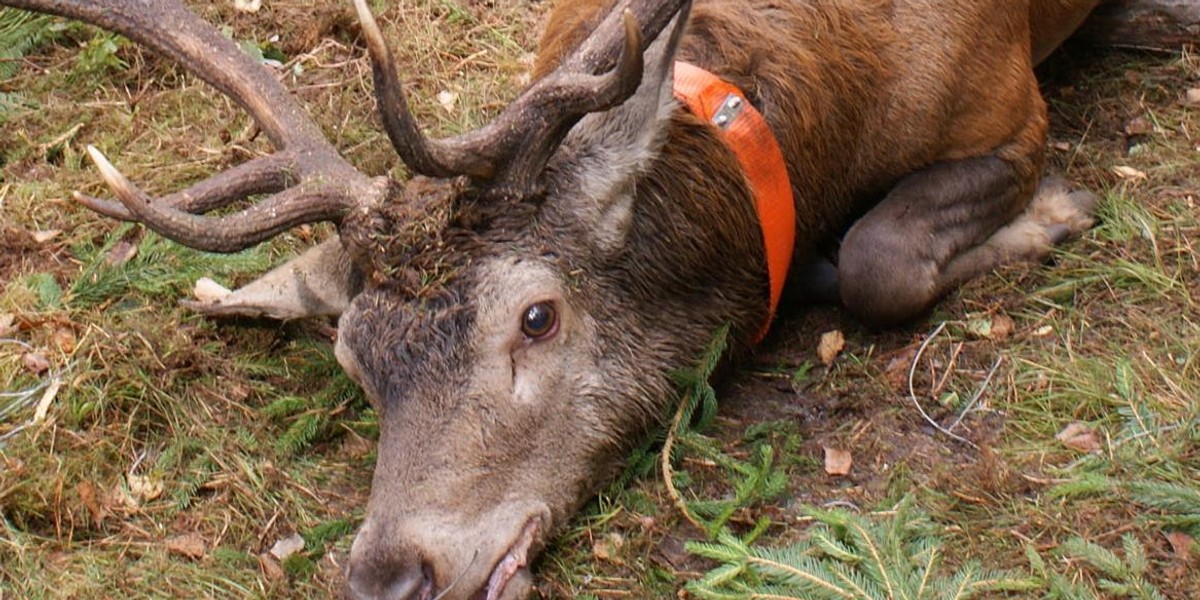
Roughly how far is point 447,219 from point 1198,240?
2809mm

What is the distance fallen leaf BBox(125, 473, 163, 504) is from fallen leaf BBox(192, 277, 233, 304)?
35.6 inches

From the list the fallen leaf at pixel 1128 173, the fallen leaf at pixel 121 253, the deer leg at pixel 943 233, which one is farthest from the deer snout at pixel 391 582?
the fallen leaf at pixel 1128 173

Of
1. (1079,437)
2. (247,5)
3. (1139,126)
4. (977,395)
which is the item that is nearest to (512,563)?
(977,395)

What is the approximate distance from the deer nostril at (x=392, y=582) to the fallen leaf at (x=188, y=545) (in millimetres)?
946

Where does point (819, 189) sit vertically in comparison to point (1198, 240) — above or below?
above

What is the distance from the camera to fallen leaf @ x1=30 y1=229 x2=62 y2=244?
20.1ft

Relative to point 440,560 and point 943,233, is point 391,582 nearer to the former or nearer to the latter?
point 440,560

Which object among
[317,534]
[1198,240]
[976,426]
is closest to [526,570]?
[317,534]

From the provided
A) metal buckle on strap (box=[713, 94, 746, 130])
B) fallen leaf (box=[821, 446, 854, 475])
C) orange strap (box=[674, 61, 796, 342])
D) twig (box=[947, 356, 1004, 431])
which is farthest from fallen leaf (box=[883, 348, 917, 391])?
metal buckle on strap (box=[713, 94, 746, 130])

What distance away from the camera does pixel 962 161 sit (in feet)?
17.8

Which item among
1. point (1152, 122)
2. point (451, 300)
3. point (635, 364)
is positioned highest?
point (451, 300)

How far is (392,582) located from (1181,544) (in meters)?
2.18

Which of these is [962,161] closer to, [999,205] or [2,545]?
[999,205]

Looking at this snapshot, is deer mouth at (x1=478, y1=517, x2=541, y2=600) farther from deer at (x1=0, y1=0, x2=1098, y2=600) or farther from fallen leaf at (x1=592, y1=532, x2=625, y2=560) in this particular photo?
fallen leaf at (x1=592, y1=532, x2=625, y2=560)
